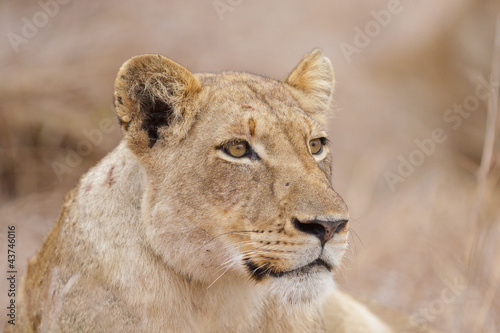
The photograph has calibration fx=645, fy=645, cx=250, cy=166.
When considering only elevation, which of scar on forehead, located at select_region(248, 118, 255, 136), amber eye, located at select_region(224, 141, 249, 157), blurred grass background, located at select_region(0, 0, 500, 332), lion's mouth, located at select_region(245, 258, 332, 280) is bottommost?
blurred grass background, located at select_region(0, 0, 500, 332)

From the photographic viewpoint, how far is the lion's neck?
371 centimetres

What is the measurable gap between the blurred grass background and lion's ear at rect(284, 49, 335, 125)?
46.6 inches

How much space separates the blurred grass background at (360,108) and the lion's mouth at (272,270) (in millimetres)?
1803

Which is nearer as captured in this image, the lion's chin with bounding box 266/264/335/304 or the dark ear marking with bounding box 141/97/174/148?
the lion's chin with bounding box 266/264/335/304

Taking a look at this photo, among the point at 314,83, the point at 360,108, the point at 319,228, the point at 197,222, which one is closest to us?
the point at 319,228

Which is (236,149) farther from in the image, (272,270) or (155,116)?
(272,270)

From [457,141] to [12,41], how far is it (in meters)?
9.25

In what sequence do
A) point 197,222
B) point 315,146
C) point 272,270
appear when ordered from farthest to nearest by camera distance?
point 315,146
point 197,222
point 272,270

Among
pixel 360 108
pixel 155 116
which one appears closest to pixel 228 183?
pixel 155 116

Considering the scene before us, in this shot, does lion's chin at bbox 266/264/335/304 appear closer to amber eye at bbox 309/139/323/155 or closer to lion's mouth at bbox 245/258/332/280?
lion's mouth at bbox 245/258/332/280

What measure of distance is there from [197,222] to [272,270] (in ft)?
1.66

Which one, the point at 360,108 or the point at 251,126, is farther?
the point at 360,108

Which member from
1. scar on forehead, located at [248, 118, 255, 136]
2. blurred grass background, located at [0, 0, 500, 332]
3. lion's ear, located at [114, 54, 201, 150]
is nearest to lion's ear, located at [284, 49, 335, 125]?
scar on forehead, located at [248, 118, 255, 136]

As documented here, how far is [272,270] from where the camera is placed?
354 centimetres
